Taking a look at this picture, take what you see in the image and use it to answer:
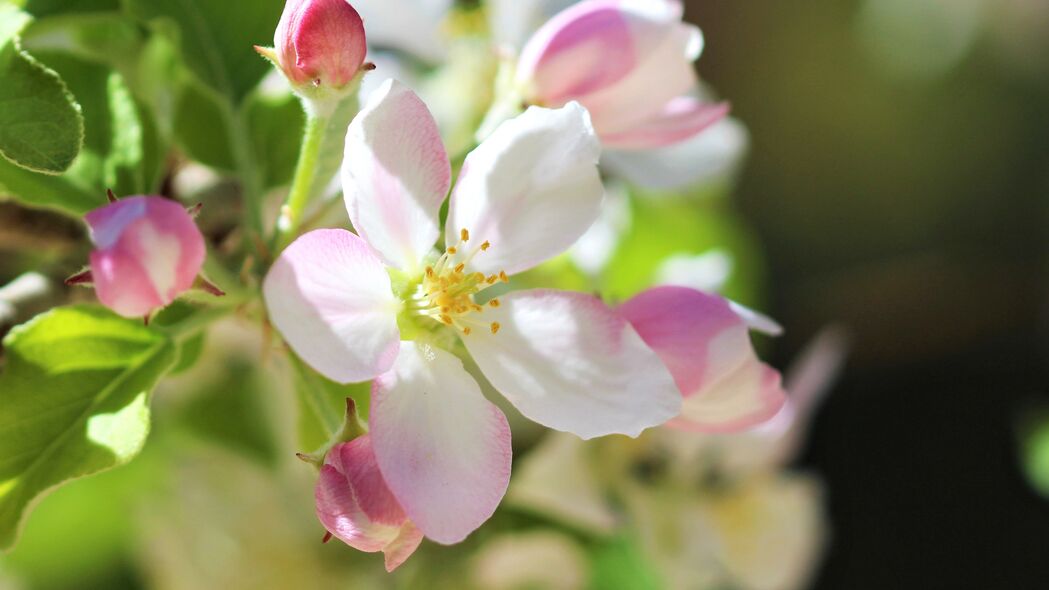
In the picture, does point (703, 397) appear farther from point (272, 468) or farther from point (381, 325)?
point (272, 468)

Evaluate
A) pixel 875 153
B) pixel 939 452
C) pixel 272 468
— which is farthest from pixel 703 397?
pixel 875 153

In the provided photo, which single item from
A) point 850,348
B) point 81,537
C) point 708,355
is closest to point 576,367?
point 708,355

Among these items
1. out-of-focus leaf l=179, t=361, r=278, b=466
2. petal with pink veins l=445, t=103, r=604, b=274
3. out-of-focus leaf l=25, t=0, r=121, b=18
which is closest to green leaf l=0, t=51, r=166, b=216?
out-of-focus leaf l=25, t=0, r=121, b=18

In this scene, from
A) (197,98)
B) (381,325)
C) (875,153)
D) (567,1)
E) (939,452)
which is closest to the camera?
(381,325)

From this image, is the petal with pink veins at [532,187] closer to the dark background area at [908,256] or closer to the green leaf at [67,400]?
the green leaf at [67,400]

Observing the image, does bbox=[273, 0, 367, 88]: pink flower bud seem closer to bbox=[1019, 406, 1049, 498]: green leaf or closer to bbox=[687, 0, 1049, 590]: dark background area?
bbox=[1019, 406, 1049, 498]: green leaf

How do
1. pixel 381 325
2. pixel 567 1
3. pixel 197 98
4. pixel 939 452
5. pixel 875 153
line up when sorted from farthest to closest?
pixel 875 153
pixel 939 452
pixel 567 1
pixel 197 98
pixel 381 325
